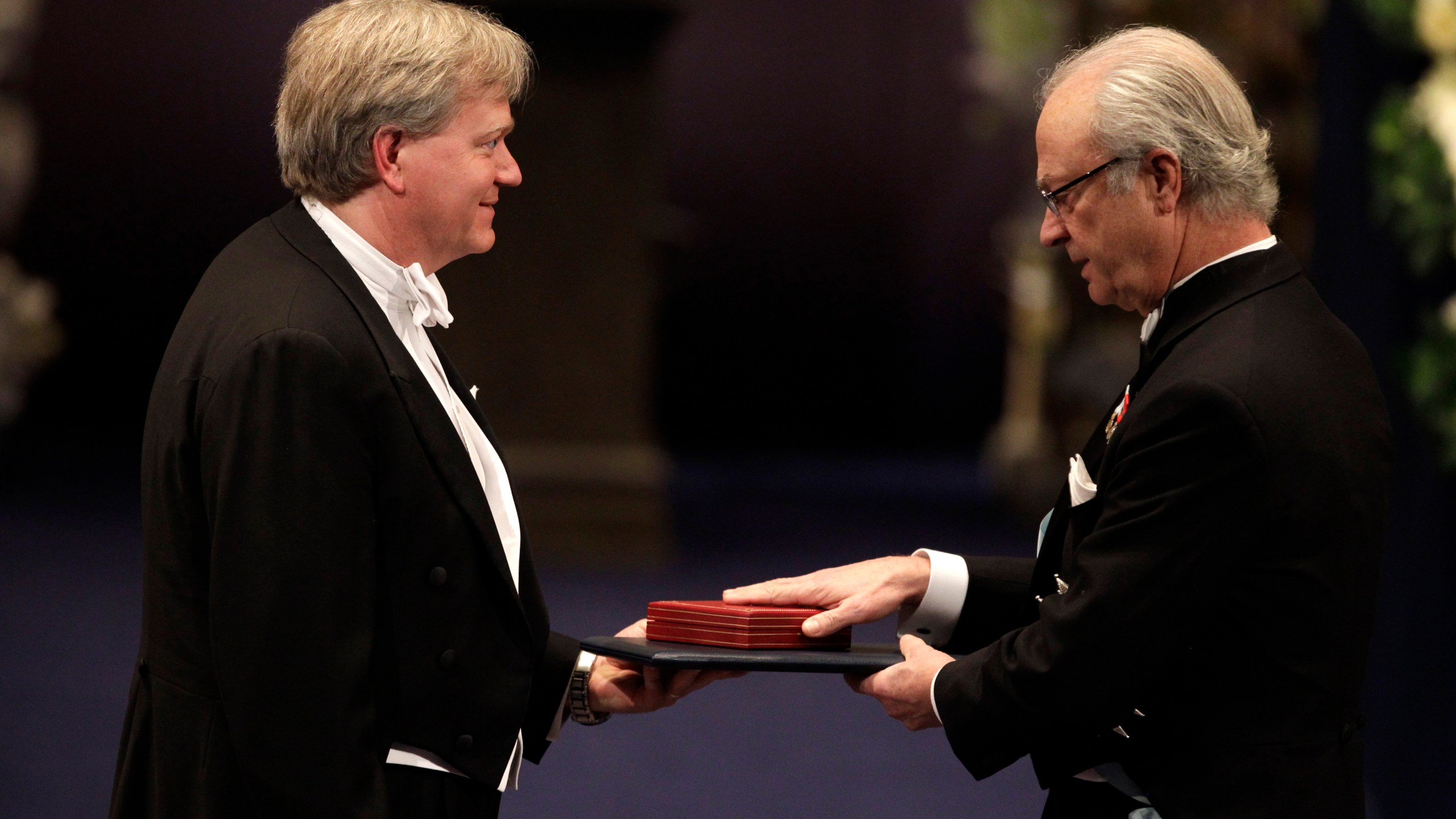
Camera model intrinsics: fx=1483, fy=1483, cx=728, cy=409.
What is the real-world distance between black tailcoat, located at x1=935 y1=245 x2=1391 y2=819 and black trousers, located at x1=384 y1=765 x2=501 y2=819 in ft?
2.26

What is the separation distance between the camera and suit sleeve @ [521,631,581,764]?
2270mm

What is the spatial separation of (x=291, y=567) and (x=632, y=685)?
84 centimetres

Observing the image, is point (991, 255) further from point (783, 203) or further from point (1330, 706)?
point (1330, 706)

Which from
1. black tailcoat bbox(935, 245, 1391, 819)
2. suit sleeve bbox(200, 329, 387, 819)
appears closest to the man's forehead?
black tailcoat bbox(935, 245, 1391, 819)

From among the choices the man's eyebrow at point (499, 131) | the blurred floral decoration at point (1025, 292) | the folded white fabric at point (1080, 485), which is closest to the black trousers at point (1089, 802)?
the folded white fabric at point (1080, 485)

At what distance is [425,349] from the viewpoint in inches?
77.7

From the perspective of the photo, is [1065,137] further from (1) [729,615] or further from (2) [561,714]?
(2) [561,714]

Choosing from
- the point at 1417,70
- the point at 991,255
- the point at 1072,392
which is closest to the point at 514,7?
the point at 1072,392

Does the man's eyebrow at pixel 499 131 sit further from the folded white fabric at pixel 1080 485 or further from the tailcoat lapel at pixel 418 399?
the folded white fabric at pixel 1080 485

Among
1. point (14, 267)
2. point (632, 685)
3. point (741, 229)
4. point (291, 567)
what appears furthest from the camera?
point (741, 229)

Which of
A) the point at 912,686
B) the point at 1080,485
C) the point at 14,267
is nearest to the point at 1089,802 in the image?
the point at 912,686

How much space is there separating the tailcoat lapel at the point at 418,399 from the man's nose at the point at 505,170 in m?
0.27

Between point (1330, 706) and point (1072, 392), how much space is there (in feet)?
18.8

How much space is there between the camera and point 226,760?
5.76 ft
